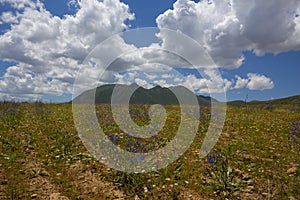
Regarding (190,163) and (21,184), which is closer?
(21,184)

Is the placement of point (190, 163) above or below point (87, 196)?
above

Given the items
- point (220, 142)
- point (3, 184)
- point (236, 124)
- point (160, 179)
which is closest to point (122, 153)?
point (160, 179)

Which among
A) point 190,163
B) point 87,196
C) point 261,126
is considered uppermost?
point 261,126

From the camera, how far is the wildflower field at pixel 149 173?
19.7 ft

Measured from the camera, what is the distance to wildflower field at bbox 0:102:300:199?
599 cm

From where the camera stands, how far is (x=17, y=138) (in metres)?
9.88

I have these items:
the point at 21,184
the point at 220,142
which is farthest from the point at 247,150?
the point at 21,184

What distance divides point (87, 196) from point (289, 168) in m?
6.20

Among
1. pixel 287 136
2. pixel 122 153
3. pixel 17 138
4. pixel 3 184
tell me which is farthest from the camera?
pixel 287 136

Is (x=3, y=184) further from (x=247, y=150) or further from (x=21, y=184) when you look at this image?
(x=247, y=150)

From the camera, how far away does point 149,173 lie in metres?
6.88

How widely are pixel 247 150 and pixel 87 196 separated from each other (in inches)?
245

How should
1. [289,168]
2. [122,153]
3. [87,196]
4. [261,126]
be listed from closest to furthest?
[87,196] < [289,168] < [122,153] < [261,126]

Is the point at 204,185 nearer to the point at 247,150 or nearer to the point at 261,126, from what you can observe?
the point at 247,150
